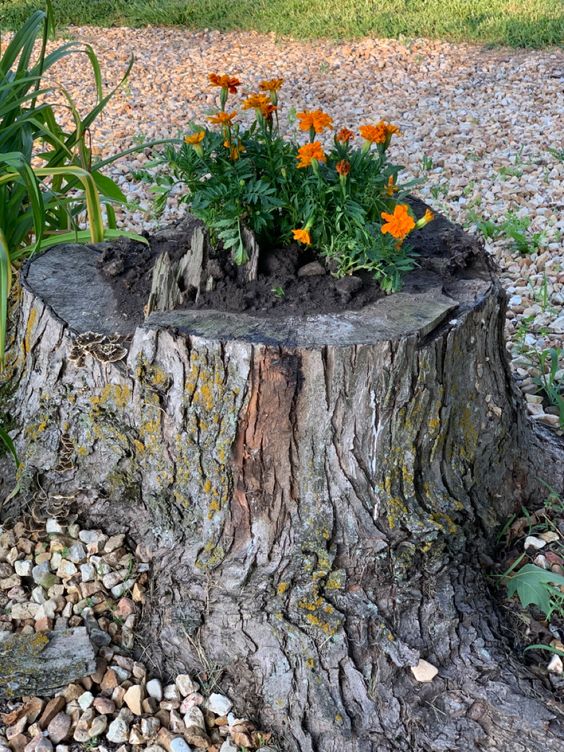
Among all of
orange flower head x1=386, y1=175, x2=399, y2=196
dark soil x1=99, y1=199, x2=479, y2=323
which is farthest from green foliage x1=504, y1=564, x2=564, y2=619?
orange flower head x1=386, y1=175, x2=399, y2=196

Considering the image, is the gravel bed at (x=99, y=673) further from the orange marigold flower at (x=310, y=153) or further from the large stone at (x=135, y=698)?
the orange marigold flower at (x=310, y=153)

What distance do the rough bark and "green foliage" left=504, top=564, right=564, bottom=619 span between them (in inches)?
40.9

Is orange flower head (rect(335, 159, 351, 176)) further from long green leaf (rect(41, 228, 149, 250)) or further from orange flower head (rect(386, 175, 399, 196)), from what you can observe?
long green leaf (rect(41, 228, 149, 250))

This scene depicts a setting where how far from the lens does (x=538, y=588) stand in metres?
2.01

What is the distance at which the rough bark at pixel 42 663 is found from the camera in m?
1.90

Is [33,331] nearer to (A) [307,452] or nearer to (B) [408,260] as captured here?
(A) [307,452]

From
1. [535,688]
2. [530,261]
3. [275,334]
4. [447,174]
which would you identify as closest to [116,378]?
[275,334]

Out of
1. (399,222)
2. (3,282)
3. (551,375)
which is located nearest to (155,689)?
(3,282)

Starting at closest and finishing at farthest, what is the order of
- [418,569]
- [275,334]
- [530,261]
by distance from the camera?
[275,334]
[418,569]
[530,261]

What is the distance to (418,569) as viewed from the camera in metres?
1.94

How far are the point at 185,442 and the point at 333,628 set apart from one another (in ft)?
1.75

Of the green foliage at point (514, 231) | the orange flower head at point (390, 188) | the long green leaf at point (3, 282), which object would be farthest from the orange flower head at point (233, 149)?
the green foliage at point (514, 231)

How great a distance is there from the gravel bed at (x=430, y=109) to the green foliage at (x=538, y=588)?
74 centimetres

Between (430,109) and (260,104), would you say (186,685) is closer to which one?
(260,104)
